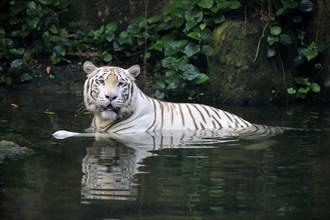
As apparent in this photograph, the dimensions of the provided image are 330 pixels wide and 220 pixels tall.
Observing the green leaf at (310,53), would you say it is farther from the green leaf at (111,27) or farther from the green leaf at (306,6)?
the green leaf at (111,27)

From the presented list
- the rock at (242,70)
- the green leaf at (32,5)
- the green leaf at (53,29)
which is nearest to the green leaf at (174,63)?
the rock at (242,70)

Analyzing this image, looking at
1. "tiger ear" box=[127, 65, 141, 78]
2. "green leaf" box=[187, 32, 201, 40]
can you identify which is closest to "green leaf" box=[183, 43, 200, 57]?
"green leaf" box=[187, 32, 201, 40]

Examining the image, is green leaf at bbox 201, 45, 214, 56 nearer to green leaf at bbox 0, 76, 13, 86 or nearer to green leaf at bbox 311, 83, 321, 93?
green leaf at bbox 311, 83, 321, 93

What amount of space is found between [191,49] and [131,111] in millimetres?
3117

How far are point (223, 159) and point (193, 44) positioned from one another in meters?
4.68

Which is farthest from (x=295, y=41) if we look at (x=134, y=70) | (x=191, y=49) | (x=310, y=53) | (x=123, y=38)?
(x=134, y=70)

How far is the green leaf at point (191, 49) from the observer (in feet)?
38.7

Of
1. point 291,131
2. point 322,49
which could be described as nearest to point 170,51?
point 322,49

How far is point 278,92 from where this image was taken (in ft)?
39.0

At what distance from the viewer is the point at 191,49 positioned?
11.8 meters

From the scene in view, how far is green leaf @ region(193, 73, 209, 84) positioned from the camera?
38.1 ft

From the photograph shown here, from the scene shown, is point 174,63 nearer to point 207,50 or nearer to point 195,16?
point 207,50

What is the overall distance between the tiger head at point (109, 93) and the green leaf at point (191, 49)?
9.31 feet

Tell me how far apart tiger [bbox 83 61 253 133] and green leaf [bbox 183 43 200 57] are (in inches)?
94.8
